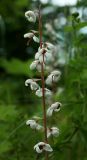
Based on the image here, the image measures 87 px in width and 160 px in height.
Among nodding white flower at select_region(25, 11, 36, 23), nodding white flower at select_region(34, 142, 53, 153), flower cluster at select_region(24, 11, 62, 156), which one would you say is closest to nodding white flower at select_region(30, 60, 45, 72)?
flower cluster at select_region(24, 11, 62, 156)

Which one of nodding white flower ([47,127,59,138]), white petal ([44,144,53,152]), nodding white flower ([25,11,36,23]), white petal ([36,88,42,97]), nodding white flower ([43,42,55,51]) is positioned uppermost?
nodding white flower ([25,11,36,23])

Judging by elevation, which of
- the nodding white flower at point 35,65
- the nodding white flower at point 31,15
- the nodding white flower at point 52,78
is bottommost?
the nodding white flower at point 52,78

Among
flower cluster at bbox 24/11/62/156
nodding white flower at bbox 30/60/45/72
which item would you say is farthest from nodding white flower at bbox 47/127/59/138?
nodding white flower at bbox 30/60/45/72

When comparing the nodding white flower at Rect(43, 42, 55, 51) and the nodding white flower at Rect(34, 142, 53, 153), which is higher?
the nodding white flower at Rect(43, 42, 55, 51)

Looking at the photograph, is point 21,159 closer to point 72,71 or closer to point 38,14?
point 72,71

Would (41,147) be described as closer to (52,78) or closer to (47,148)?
(47,148)

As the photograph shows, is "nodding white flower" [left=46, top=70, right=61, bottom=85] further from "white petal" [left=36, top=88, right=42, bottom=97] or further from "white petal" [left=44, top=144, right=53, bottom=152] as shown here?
"white petal" [left=44, top=144, right=53, bottom=152]

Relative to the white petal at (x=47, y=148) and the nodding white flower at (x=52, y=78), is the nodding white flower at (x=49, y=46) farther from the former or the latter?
the white petal at (x=47, y=148)

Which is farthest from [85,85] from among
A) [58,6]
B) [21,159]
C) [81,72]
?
[58,6]

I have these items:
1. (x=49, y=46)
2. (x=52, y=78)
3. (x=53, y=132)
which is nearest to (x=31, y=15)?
(x=49, y=46)

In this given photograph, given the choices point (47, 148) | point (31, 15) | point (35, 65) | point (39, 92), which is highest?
point (31, 15)

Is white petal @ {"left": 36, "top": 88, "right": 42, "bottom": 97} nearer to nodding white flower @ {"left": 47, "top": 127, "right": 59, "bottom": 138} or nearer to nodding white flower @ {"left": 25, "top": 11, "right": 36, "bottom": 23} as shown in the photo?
nodding white flower @ {"left": 47, "top": 127, "right": 59, "bottom": 138}

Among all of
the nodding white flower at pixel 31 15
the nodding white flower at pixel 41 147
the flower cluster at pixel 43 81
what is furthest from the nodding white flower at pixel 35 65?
the nodding white flower at pixel 41 147

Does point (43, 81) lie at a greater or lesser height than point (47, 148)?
greater
